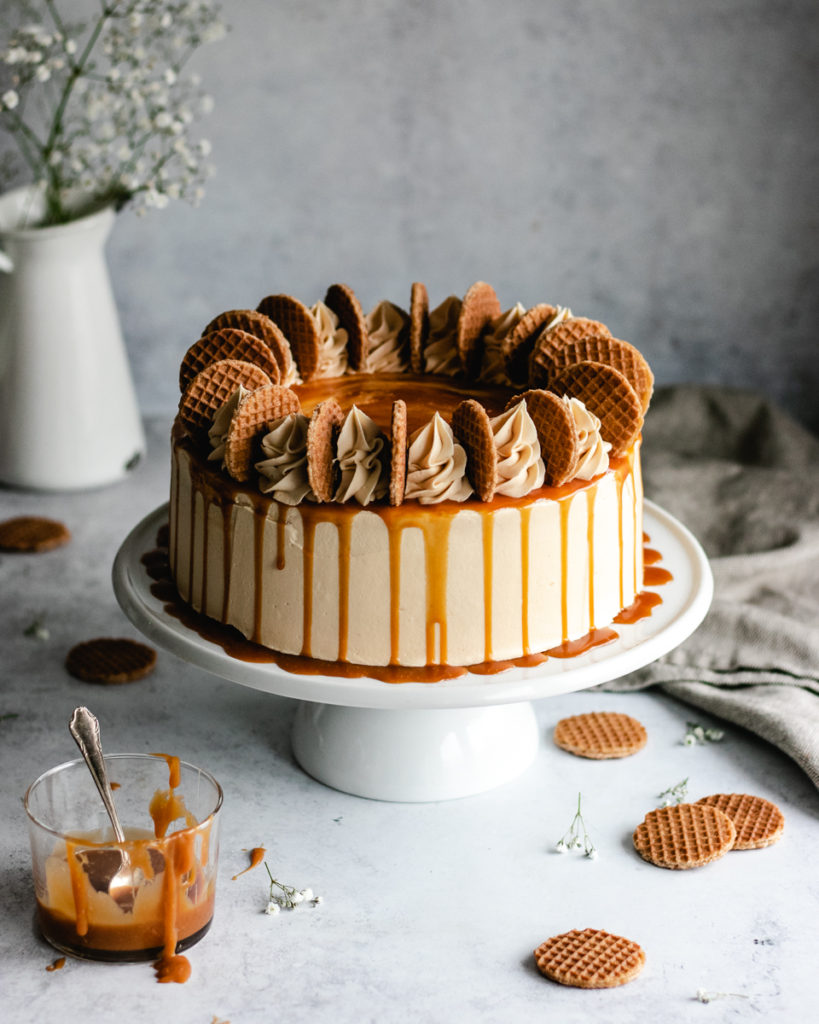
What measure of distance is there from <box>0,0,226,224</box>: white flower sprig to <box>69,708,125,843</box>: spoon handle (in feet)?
5.60

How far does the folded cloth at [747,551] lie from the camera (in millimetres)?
2367

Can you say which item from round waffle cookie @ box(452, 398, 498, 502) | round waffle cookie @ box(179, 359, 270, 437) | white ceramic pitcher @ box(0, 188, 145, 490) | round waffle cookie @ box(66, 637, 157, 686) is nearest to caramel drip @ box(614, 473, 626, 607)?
round waffle cookie @ box(452, 398, 498, 502)

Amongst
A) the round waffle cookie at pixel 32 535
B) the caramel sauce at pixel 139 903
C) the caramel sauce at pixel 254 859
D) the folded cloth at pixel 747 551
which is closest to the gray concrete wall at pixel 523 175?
the folded cloth at pixel 747 551

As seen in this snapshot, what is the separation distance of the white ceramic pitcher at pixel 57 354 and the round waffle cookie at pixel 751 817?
1.99 metres

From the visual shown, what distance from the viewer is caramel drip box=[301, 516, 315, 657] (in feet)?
6.11

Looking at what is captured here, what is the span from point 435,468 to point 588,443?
0.26 meters

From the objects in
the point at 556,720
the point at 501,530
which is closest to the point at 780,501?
the point at 556,720

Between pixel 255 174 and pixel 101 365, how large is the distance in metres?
0.78

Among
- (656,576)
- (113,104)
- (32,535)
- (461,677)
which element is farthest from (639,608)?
(113,104)

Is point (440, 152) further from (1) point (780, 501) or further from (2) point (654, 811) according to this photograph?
(2) point (654, 811)

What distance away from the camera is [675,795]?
2166mm

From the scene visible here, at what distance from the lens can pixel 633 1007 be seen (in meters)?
1.69

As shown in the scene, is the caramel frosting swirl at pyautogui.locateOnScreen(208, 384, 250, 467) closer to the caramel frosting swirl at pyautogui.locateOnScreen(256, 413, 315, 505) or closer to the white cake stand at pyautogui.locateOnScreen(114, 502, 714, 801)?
the caramel frosting swirl at pyautogui.locateOnScreen(256, 413, 315, 505)

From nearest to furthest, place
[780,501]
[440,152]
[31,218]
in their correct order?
[780,501]
[31,218]
[440,152]
